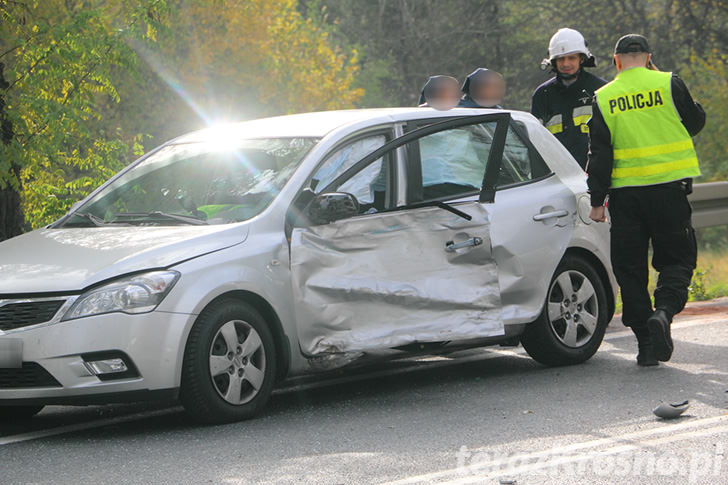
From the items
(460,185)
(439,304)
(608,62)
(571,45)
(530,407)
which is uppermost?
(608,62)

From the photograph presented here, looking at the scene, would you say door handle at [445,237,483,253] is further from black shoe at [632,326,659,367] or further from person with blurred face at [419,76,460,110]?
person with blurred face at [419,76,460,110]

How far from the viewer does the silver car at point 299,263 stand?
5570 millimetres

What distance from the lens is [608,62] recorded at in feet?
104

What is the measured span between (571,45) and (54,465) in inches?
212

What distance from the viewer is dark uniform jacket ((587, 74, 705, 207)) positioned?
7.16m

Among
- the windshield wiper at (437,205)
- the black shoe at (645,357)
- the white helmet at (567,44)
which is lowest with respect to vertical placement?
the black shoe at (645,357)

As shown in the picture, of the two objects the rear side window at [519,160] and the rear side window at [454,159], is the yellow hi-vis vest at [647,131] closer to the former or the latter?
the rear side window at [519,160]

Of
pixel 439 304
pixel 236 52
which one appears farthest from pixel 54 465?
pixel 236 52

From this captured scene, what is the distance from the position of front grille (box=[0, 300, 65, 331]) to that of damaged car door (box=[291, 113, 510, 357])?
1.26m

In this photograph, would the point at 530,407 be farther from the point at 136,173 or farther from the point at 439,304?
Answer: the point at 136,173

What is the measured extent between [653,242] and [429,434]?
100 inches

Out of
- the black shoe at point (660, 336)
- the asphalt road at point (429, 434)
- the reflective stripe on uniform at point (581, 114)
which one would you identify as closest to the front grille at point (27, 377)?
the asphalt road at point (429, 434)

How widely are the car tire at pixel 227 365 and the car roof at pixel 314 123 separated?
4.21ft

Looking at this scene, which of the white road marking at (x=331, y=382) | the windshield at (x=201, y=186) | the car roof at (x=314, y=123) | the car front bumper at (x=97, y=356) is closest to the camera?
the car front bumper at (x=97, y=356)
